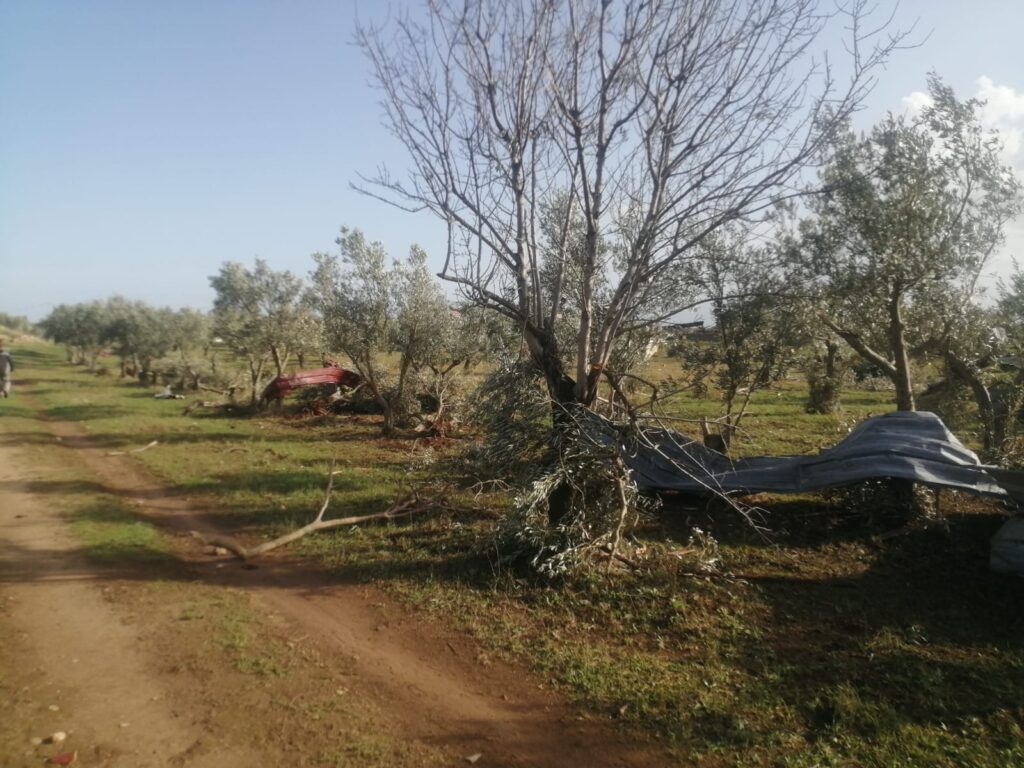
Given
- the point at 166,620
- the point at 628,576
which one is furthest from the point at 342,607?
the point at 628,576

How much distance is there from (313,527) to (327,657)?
117 inches

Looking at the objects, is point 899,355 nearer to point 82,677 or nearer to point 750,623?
point 750,623

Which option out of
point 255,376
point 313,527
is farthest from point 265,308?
point 313,527

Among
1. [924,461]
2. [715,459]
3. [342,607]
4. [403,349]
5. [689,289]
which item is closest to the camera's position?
[342,607]

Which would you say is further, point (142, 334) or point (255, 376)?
point (142, 334)

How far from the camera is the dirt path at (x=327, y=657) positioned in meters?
4.24

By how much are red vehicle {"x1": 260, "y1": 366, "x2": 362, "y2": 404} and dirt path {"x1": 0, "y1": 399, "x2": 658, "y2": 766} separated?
46.7ft

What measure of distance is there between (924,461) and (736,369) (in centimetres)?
365

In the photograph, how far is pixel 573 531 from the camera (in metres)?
6.82

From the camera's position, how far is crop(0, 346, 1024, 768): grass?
14.7ft

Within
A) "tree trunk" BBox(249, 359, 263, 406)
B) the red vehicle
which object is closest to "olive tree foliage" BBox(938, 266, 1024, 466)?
the red vehicle

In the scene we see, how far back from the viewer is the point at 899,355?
9.85m

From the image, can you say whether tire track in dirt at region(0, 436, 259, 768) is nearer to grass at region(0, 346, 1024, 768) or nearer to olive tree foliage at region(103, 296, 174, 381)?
grass at region(0, 346, 1024, 768)

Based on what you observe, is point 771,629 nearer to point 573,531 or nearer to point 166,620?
point 573,531
